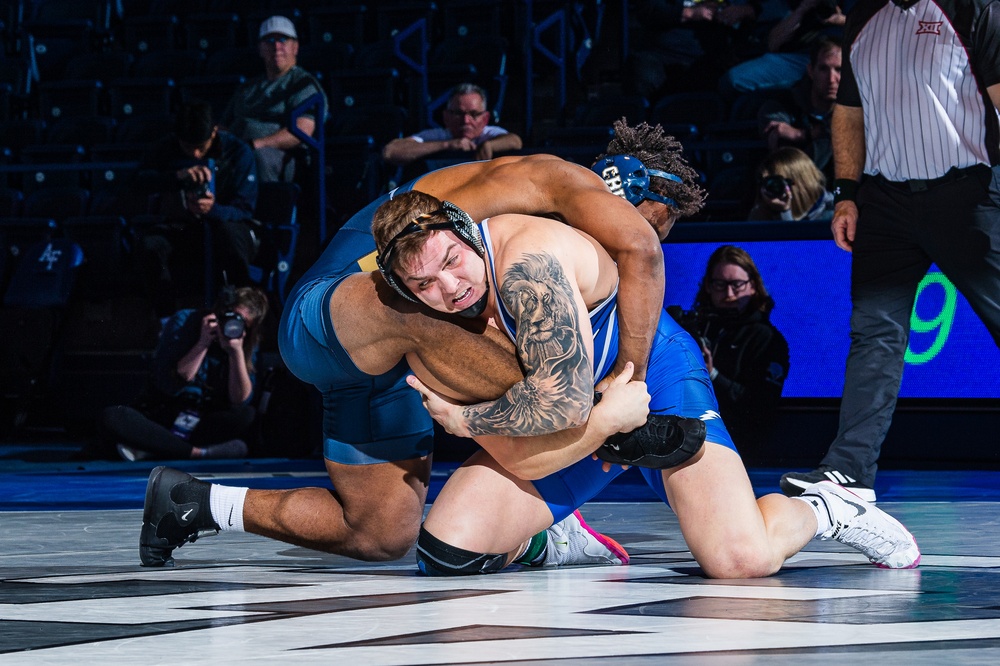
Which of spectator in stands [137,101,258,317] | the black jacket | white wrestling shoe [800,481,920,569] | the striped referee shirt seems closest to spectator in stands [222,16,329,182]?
spectator in stands [137,101,258,317]

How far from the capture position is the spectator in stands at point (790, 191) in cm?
637

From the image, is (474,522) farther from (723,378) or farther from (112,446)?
(112,446)

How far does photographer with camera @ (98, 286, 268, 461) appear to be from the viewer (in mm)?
6784

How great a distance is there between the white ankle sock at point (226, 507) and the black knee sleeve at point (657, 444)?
920mm

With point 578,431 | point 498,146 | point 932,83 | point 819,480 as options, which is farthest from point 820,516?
point 498,146

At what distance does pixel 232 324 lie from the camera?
6.68 m

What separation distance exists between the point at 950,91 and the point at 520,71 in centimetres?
568

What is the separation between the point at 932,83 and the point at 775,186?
2247mm

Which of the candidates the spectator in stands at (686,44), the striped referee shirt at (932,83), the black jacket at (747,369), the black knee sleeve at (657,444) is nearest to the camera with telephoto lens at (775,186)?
the black jacket at (747,369)

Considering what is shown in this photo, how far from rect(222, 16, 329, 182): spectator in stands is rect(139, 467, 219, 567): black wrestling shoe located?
5100 millimetres

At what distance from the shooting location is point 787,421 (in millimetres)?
5980

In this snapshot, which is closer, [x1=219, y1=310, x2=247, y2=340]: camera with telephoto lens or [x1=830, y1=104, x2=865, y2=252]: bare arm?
[x1=830, y1=104, x2=865, y2=252]: bare arm

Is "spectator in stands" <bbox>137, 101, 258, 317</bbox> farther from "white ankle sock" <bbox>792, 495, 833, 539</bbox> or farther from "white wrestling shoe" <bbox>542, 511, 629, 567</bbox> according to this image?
"white ankle sock" <bbox>792, 495, 833, 539</bbox>

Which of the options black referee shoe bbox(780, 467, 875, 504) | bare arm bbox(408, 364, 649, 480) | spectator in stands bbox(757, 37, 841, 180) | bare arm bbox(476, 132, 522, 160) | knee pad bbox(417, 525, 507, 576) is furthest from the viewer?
bare arm bbox(476, 132, 522, 160)
